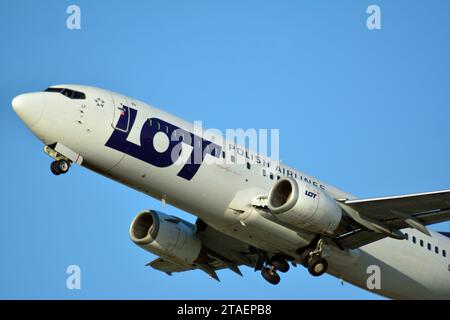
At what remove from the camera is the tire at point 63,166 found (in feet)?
95.8

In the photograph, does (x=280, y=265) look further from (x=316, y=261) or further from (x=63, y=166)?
(x=63, y=166)

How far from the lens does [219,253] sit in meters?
36.3

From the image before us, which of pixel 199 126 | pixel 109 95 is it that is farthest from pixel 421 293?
pixel 109 95

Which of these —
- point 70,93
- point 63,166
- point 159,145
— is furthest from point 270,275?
point 70,93

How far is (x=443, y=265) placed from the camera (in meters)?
36.8

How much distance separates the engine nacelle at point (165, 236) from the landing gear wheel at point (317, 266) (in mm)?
5714

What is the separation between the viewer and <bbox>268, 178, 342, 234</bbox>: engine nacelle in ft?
97.9

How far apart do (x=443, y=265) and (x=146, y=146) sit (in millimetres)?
15260

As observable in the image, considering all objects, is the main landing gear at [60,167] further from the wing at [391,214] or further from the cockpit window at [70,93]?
the wing at [391,214]

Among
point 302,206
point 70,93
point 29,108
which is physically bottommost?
point 302,206

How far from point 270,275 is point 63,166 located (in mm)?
10038

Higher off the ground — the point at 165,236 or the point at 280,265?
the point at 165,236

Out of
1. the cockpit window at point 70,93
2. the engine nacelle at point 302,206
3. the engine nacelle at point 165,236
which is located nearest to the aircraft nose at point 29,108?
the cockpit window at point 70,93

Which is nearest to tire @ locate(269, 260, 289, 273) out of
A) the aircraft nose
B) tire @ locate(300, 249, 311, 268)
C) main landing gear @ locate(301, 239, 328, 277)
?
tire @ locate(300, 249, 311, 268)
